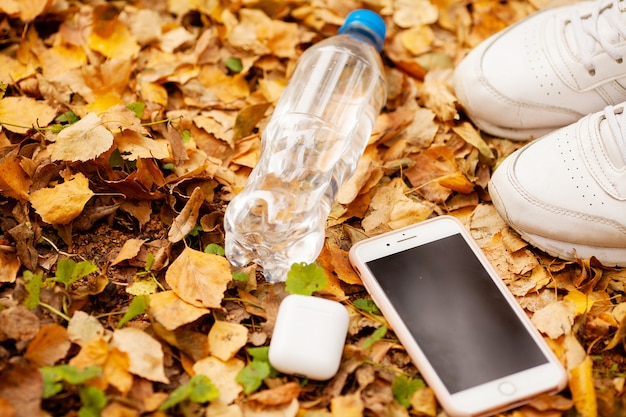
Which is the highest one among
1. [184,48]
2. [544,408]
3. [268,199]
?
[184,48]

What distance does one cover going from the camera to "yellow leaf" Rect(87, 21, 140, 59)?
1.61 m

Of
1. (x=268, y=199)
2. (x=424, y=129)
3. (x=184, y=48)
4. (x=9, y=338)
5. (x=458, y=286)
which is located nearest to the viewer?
(x=9, y=338)

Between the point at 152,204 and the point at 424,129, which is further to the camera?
the point at 424,129

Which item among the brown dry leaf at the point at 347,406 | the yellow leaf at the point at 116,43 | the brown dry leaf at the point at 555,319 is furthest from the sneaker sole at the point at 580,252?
the yellow leaf at the point at 116,43

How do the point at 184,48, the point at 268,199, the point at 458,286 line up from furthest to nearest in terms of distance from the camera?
the point at 184,48, the point at 268,199, the point at 458,286

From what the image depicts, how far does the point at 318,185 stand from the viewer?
140 cm

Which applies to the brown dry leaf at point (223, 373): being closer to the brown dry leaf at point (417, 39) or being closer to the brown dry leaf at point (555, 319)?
the brown dry leaf at point (555, 319)

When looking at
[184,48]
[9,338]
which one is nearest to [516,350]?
[9,338]

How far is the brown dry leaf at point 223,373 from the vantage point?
1093 mm

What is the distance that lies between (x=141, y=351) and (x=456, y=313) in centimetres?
61

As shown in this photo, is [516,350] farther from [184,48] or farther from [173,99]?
[184,48]

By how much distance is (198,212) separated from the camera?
132 cm

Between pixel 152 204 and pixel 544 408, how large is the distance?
0.92 m

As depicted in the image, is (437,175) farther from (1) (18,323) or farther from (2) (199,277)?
(1) (18,323)
